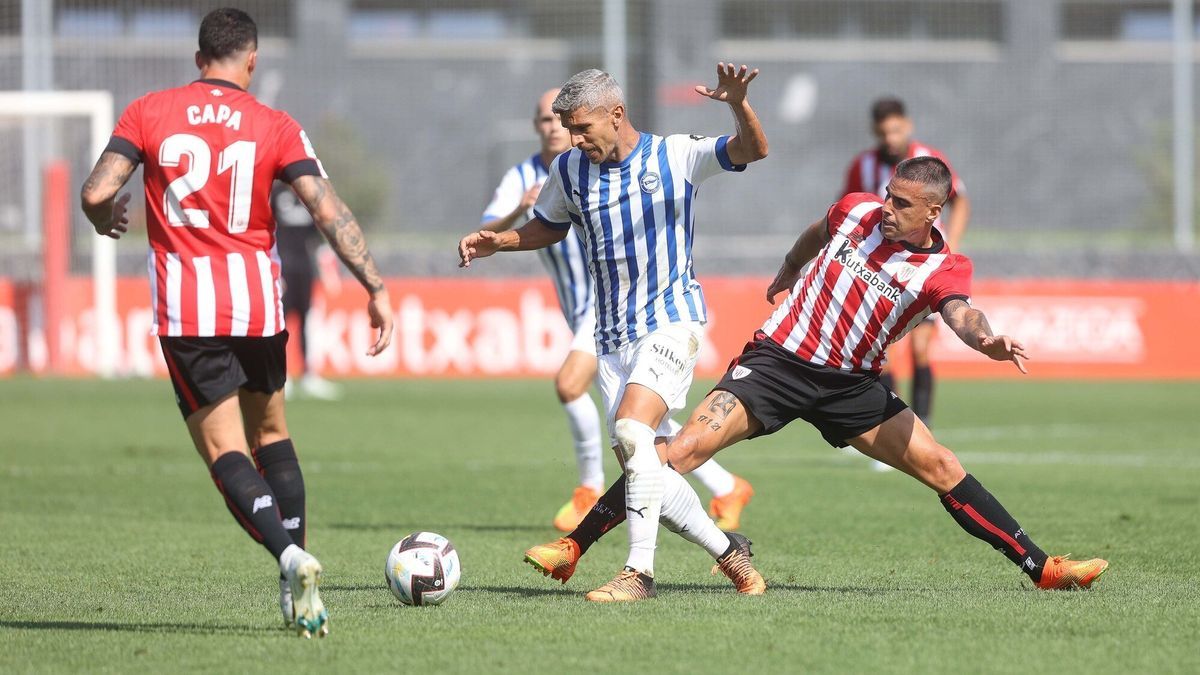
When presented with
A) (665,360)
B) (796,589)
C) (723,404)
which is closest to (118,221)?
(665,360)

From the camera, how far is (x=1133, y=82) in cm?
2880

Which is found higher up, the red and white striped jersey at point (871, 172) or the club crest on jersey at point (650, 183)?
the red and white striped jersey at point (871, 172)

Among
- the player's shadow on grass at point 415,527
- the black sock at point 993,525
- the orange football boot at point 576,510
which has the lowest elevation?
the player's shadow on grass at point 415,527

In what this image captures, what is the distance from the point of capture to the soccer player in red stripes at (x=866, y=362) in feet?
21.3

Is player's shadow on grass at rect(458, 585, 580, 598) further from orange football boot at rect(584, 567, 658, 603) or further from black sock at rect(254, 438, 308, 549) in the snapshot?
black sock at rect(254, 438, 308, 549)

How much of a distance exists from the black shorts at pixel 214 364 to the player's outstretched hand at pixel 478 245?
1027 mm

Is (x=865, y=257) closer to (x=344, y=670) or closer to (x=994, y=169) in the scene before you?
(x=344, y=670)

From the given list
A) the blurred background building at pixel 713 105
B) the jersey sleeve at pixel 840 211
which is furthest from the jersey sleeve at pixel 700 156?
the blurred background building at pixel 713 105

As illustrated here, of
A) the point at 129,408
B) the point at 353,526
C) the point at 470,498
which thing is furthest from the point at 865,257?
the point at 129,408

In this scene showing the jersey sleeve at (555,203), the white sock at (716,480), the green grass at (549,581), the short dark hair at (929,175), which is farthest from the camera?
the white sock at (716,480)

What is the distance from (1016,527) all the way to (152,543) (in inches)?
168

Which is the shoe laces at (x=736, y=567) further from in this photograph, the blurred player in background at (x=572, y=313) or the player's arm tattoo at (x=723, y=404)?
the blurred player in background at (x=572, y=313)

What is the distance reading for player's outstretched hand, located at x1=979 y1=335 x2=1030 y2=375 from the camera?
5857 millimetres

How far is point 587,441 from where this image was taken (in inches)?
374
